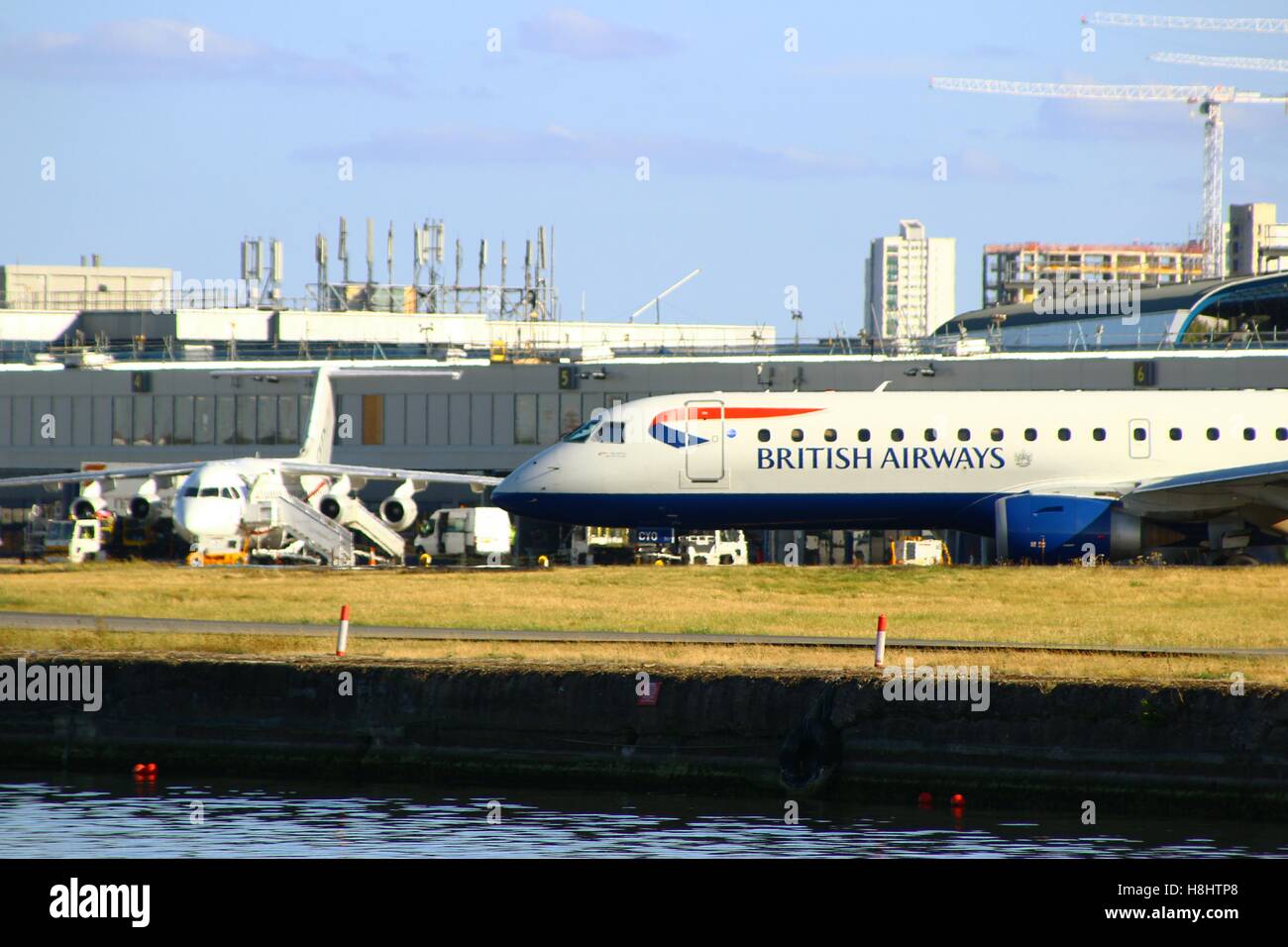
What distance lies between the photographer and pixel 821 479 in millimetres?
44906

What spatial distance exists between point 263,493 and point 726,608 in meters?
24.4

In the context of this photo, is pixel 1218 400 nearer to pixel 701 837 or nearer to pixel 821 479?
pixel 821 479

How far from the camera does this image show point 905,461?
44.7 m

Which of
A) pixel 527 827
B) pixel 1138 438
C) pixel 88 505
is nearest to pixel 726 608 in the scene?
pixel 1138 438

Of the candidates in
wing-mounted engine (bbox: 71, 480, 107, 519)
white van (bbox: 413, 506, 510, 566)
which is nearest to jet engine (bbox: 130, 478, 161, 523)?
wing-mounted engine (bbox: 71, 480, 107, 519)

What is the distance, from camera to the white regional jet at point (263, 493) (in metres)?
55.7

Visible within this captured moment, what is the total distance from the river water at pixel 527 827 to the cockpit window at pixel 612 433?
19588mm

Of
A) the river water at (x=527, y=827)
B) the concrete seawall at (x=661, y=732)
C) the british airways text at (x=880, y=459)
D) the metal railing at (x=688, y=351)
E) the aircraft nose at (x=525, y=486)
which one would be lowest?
the river water at (x=527, y=827)

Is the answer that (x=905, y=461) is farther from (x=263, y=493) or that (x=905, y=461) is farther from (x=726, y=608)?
(x=263, y=493)

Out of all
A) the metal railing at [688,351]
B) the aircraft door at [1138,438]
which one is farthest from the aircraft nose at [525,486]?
the metal railing at [688,351]

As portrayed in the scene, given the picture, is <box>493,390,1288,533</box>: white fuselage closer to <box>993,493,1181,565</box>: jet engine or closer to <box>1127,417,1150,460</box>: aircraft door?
<box>1127,417,1150,460</box>: aircraft door

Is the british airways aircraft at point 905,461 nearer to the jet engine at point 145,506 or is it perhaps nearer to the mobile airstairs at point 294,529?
the mobile airstairs at point 294,529

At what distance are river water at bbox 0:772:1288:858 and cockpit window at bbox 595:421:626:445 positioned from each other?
64.3 feet

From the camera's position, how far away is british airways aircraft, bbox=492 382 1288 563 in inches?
1758
